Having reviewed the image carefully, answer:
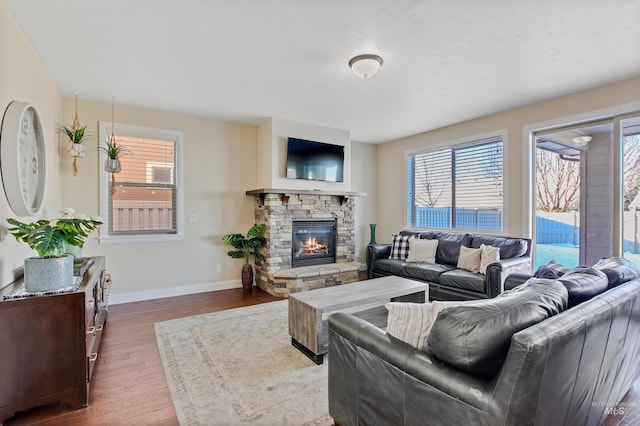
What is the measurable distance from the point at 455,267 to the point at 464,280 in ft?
1.95

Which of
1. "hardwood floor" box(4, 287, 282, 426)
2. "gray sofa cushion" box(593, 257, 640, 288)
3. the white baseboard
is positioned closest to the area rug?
"hardwood floor" box(4, 287, 282, 426)

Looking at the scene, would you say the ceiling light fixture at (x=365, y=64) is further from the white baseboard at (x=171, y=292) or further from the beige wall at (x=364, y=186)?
the white baseboard at (x=171, y=292)

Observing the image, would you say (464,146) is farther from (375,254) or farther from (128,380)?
(128,380)

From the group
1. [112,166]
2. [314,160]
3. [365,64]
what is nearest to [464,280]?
[365,64]

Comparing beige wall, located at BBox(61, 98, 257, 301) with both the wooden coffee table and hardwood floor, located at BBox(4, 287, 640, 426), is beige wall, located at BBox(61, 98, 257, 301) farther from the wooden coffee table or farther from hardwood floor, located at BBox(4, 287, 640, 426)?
the wooden coffee table

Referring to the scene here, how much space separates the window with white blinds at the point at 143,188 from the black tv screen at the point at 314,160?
1.67m

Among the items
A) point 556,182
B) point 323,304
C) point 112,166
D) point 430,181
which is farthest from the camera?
point 430,181

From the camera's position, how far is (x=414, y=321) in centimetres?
144

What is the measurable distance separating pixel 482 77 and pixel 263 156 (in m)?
3.17

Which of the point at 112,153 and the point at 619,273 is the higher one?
the point at 112,153

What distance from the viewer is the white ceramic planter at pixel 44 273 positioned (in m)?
1.94

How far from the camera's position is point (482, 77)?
130 inches

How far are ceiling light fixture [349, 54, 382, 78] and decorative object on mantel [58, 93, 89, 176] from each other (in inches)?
128

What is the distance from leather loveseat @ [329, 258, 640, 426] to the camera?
106 cm
